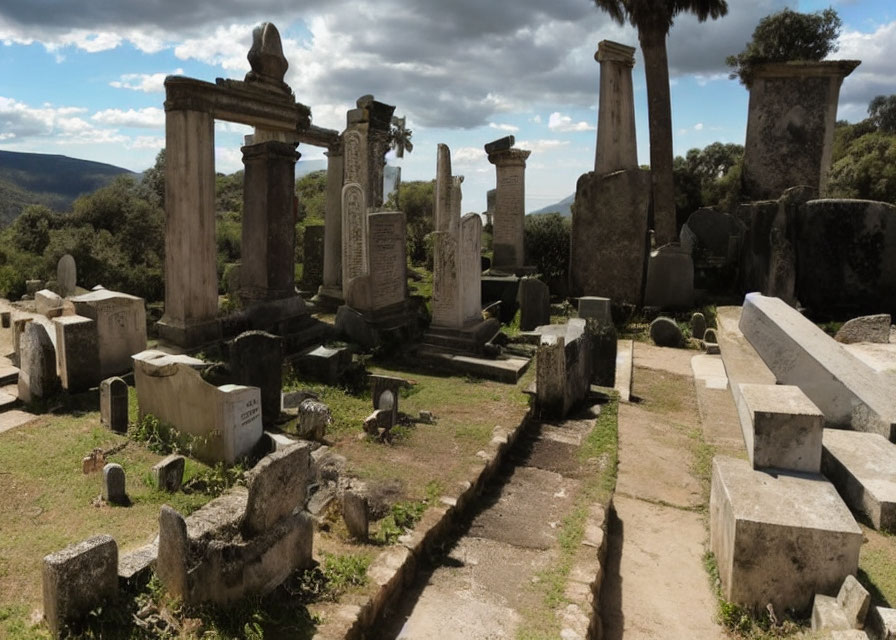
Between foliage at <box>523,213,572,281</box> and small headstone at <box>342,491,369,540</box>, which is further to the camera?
foliage at <box>523,213,572,281</box>

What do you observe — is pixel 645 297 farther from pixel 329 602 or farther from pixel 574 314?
pixel 329 602

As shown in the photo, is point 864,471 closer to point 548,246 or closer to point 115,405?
point 115,405

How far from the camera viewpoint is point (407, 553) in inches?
146

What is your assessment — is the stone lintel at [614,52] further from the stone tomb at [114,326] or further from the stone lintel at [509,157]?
the stone tomb at [114,326]

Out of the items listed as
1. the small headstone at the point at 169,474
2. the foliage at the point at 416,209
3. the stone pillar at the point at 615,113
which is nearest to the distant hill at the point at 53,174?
the foliage at the point at 416,209

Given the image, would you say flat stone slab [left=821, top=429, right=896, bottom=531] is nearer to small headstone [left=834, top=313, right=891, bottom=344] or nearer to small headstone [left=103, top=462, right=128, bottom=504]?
small headstone [left=834, top=313, right=891, bottom=344]

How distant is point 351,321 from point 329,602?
677 cm

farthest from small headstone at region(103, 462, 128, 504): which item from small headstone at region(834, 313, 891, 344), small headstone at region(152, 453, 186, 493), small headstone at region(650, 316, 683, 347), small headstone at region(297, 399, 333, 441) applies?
small headstone at region(650, 316, 683, 347)

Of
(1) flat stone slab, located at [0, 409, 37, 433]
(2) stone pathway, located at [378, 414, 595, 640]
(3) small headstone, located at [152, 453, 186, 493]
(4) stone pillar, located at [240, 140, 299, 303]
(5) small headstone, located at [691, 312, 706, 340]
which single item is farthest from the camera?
(5) small headstone, located at [691, 312, 706, 340]

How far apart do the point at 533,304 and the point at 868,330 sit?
5.03 meters

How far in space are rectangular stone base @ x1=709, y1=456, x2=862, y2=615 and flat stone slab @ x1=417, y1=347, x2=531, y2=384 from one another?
484 centimetres

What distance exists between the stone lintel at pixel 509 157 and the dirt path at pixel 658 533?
1077 centimetres

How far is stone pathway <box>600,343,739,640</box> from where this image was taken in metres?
3.77

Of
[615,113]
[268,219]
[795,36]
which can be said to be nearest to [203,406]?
[268,219]
